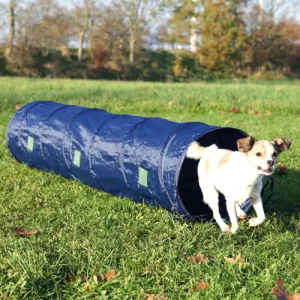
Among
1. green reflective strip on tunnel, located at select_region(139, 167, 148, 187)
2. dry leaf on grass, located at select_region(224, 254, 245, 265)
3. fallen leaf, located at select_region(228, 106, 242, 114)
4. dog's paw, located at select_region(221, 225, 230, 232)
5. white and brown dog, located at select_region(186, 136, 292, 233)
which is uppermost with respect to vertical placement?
white and brown dog, located at select_region(186, 136, 292, 233)

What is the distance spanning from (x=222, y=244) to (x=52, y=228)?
5.27ft

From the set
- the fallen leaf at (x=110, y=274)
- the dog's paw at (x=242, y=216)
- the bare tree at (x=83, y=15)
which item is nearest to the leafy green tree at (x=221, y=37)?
the bare tree at (x=83, y=15)

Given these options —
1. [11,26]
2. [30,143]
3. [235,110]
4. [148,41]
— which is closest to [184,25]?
[148,41]

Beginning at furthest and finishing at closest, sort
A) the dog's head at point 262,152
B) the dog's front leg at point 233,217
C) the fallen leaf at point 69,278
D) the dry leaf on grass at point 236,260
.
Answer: the dog's front leg at point 233,217, the dog's head at point 262,152, the dry leaf on grass at point 236,260, the fallen leaf at point 69,278

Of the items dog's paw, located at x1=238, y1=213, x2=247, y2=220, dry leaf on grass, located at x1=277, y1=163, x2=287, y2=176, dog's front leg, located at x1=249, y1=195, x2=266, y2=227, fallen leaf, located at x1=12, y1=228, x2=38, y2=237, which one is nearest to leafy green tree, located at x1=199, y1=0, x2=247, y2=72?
dry leaf on grass, located at x1=277, y1=163, x2=287, y2=176

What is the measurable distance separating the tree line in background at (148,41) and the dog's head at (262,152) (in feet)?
119

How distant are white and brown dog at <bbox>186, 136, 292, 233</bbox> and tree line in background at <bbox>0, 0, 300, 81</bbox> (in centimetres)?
→ 3596

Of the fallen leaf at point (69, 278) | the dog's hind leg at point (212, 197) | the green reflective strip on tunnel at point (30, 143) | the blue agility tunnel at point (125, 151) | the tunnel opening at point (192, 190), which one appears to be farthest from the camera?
the green reflective strip on tunnel at point (30, 143)

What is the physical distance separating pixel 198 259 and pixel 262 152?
109 cm

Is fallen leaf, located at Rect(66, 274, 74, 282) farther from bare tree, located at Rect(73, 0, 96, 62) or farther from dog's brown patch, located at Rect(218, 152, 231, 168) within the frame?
bare tree, located at Rect(73, 0, 96, 62)

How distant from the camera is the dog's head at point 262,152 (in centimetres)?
389

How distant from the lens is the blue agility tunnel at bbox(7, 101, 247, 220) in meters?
4.66

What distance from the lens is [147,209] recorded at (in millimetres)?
4879

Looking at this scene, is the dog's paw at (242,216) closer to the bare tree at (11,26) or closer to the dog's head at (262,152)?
the dog's head at (262,152)
